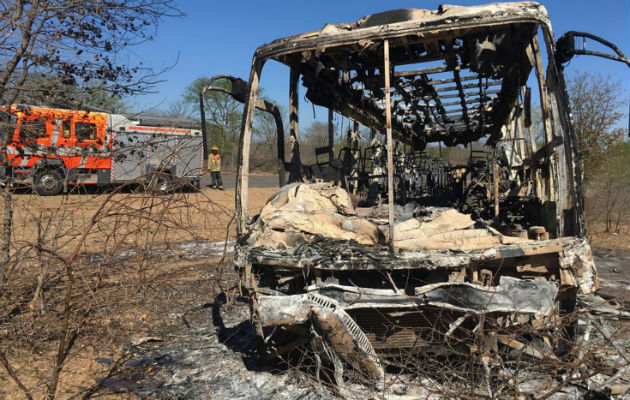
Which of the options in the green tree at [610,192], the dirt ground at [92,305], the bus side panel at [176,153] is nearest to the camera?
the dirt ground at [92,305]

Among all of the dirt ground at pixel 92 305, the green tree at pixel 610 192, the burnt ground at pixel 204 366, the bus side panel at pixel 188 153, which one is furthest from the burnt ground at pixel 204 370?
the green tree at pixel 610 192

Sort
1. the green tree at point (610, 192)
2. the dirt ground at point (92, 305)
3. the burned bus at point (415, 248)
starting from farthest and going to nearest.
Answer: the green tree at point (610, 192) < the dirt ground at point (92, 305) < the burned bus at point (415, 248)

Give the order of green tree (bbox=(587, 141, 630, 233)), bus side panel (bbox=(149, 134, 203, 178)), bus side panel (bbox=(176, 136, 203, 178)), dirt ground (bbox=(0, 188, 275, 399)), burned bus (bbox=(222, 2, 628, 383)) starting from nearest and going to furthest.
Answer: burned bus (bbox=(222, 2, 628, 383)) → dirt ground (bbox=(0, 188, 275, 399)) → bus side panel (bbox=(149, 134, 203, 178)) → bus side panel (bbox=(176, 136, 203, 178)) → green tree (bbox=(587, 141, 630, 233))

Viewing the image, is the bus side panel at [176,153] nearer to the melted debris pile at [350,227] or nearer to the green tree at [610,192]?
the melted debris pile at [350,227]

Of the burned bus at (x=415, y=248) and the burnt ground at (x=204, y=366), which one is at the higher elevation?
the burned bus at (x=415, y=248)

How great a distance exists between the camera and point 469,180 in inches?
338

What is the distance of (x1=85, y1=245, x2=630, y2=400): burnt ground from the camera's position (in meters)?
3.79

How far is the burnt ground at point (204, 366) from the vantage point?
3789 millimetres

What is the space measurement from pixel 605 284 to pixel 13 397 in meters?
8.04

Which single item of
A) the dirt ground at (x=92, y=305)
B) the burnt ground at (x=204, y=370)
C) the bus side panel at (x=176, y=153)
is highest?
the bus side panel at (x=176, y=153)

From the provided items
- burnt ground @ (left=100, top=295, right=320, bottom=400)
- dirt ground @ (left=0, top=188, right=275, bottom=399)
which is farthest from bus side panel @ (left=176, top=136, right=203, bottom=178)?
burnt ground @ (left=100, top=295, right=320, bottom=400)

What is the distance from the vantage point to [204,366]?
171 inches

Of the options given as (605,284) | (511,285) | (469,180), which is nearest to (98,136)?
(511,285)

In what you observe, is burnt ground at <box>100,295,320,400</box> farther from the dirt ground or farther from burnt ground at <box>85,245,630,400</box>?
the dirt ground
